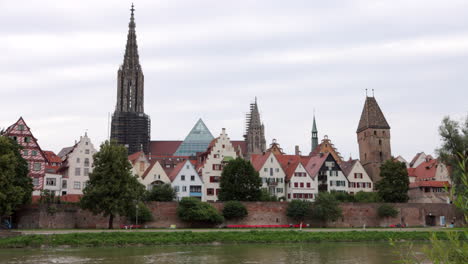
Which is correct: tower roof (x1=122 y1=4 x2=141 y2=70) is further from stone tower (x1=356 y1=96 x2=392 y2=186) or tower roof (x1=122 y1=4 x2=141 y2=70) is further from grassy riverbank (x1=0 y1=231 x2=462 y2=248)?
grassy riverbank (x1=0 y1=231 x2=462 y2=248)

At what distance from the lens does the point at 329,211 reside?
224ft

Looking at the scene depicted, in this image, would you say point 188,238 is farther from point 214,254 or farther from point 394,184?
point 394,184

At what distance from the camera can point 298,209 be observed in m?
68.7

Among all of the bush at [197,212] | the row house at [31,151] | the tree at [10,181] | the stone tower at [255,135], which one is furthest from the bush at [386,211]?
the stone tower at [255,135]

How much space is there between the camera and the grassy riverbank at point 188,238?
45.6 m

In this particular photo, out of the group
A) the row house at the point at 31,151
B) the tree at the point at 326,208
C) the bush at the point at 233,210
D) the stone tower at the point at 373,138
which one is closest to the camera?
the bush at the point at 233,210

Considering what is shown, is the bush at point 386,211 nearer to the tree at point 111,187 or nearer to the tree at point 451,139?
the tree at point 451,139

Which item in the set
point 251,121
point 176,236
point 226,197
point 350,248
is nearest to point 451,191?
point 350,248

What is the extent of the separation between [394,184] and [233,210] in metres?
26.4

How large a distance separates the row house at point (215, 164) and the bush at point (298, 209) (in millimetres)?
18047

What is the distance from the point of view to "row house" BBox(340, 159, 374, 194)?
300 ft

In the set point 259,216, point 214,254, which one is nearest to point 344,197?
point 259,216

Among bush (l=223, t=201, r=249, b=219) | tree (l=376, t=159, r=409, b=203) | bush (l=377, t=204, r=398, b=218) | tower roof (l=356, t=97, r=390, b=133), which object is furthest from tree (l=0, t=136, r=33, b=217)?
tower roof (l=356, t=97, r=390, b=133)

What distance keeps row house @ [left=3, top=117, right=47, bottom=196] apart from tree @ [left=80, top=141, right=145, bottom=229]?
1849cm
